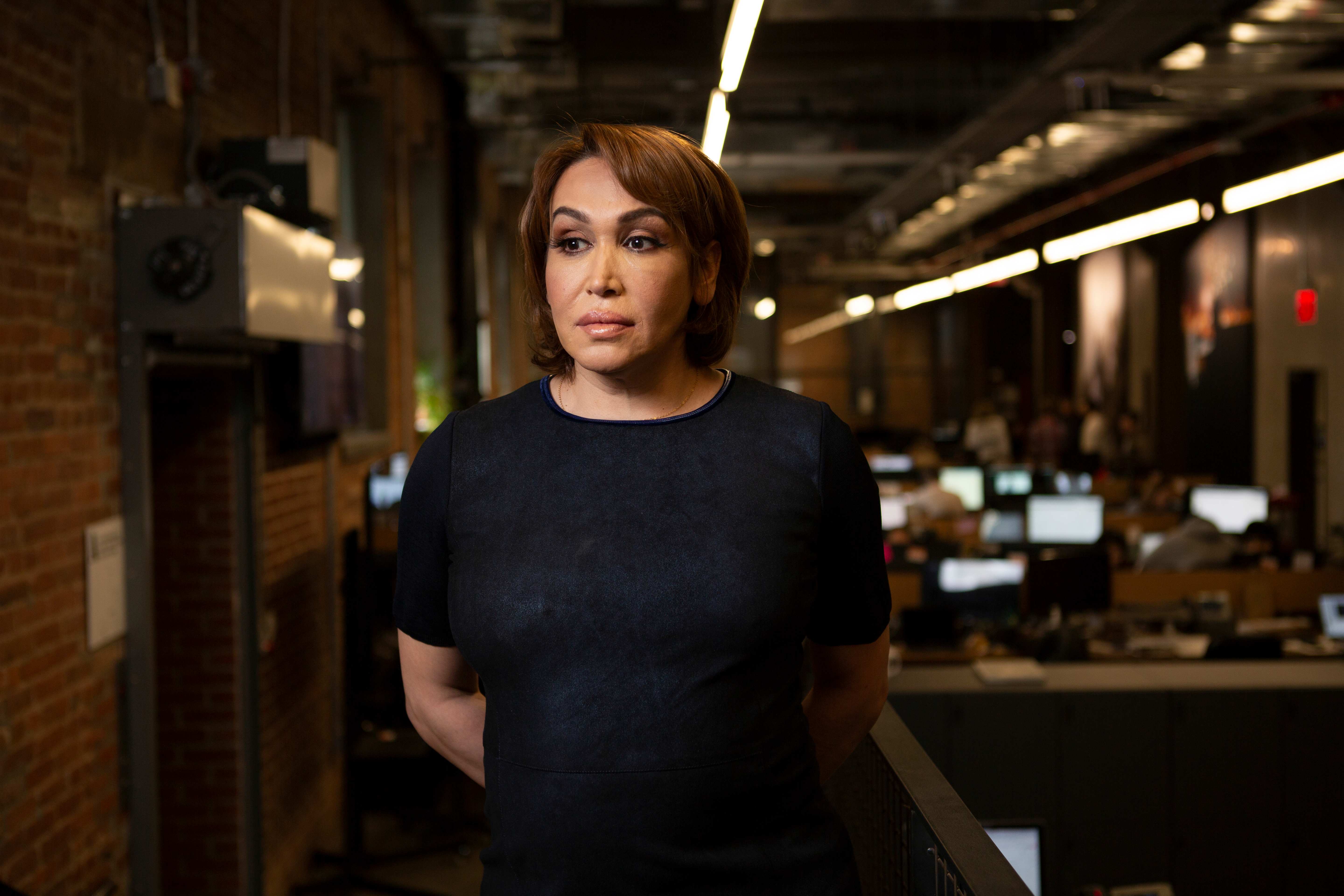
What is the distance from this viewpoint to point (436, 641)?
4.67ft

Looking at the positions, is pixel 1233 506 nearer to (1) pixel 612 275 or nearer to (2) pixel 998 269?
(2) pixel 998 269

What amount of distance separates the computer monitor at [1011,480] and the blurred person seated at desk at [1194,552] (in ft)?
11.9

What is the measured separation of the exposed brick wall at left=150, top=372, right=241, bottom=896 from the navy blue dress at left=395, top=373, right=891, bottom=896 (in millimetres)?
3261

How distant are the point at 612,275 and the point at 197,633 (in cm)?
355

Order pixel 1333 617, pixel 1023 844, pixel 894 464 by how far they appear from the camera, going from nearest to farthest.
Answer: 1. pixel 1023 844
2. pixel 1333 617
3. pixel 894 464

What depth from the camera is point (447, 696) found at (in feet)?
4.79

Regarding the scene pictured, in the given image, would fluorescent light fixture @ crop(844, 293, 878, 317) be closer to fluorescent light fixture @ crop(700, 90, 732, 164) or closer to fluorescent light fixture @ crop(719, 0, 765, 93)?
fluorescent light fixture @ crop(700, 90, 732, 164)

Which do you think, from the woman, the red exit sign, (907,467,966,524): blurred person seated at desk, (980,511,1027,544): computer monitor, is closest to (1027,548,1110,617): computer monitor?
(980,511,1027,544): computer monitor

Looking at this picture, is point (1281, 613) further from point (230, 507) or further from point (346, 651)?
point (230, 507)

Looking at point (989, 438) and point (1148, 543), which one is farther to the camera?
point (989, 438)

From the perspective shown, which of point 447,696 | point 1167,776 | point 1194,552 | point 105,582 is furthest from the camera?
point 1194,552

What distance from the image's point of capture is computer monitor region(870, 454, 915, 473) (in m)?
12.0

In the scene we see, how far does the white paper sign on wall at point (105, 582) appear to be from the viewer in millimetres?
3189

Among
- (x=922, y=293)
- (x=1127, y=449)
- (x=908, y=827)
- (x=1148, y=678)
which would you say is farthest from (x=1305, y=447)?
(x=908, y=827)
